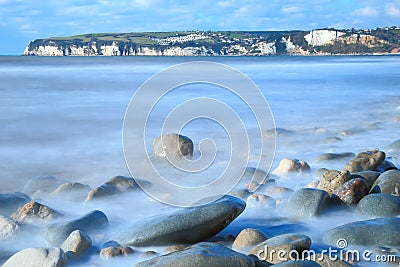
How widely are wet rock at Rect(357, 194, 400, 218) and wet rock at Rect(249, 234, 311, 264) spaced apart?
3.39 ft

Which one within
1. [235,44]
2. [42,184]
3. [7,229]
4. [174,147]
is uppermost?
[235,44]

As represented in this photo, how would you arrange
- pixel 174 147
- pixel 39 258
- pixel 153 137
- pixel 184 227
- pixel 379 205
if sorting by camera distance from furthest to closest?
pixel 153 137, pixel 174 147, pixel 379 205, pixel 184 227, pixel 39 258

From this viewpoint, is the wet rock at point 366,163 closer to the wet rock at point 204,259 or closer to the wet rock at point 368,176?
the wet rock at point 368,176

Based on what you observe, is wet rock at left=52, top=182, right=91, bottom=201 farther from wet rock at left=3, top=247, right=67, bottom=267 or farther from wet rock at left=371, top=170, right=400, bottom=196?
wet rock at left=371, top=170, right=400, bottom=196

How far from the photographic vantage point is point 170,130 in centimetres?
871

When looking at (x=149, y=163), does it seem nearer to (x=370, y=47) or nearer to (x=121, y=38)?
(x=370, y=47)

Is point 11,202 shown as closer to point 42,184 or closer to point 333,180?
point 42,184

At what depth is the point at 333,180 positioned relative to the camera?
4.34 m

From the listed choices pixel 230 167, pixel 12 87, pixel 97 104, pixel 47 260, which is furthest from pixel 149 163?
pixel 12 87

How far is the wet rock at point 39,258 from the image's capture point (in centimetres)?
285

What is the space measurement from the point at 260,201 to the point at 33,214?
1.89 m

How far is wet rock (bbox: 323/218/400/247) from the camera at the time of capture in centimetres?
316
